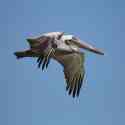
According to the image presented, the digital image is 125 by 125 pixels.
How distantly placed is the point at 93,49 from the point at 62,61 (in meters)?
1.26

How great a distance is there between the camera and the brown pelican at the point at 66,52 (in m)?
23.2

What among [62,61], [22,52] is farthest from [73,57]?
[22,52]

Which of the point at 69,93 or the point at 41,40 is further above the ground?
the point at 41,40

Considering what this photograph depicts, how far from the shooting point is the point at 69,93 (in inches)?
949

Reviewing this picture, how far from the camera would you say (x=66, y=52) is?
78.8ft

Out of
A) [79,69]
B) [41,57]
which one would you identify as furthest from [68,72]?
[41,57]

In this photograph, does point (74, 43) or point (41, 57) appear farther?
point (74, 43)

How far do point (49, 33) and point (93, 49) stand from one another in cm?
187

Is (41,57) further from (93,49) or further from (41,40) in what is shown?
(93,49)

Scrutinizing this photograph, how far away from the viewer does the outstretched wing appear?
2431 centimetres

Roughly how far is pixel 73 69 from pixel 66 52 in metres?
0.83

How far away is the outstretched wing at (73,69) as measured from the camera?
2431 centimetres

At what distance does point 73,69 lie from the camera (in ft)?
80.6

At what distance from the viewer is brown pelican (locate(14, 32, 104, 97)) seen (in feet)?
76.0
